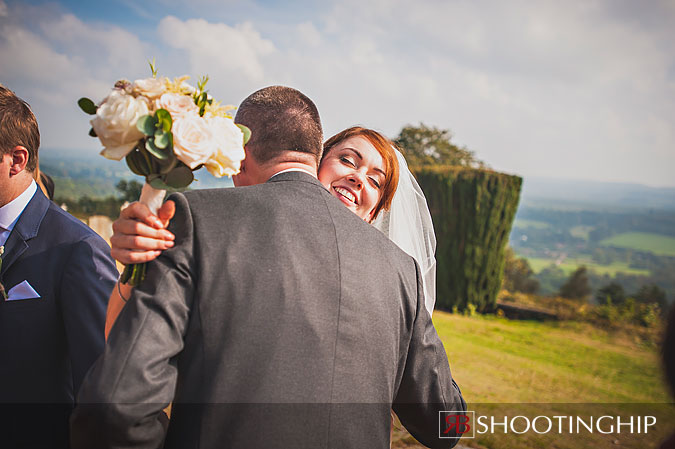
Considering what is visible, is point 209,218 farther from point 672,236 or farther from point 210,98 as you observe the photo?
point 672,236

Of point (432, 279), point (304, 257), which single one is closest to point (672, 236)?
point (432, 279)

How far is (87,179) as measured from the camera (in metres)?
11.4

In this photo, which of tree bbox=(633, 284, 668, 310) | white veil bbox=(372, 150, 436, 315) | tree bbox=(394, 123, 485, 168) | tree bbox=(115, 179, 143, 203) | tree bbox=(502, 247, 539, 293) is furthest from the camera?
tree bbox=(394, 123, 485, 168)

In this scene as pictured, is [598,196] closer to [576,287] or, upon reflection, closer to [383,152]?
[576,287]

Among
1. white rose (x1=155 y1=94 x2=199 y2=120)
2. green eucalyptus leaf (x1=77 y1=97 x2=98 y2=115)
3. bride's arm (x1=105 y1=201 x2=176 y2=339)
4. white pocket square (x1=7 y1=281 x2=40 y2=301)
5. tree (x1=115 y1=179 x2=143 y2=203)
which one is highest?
white rose (x1=155 y1=94 x2=199 y2=120)

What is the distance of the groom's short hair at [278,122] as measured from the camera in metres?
2.00

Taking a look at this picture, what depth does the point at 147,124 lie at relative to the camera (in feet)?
5.16

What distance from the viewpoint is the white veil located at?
3945 mm

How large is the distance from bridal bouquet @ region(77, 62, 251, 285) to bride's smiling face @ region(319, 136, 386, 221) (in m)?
1.63

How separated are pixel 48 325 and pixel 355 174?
2.11 meters

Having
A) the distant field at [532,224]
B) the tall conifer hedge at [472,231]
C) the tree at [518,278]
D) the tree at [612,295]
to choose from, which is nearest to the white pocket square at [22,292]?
the tall conifer hedge at [472,231]

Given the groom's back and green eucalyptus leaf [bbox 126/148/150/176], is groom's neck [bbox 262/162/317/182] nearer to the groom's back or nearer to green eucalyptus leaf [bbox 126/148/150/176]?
the groom's back

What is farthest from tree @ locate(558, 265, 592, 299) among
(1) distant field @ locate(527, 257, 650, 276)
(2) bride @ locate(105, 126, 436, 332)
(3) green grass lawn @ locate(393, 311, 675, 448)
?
(2) bride @ locate(105, 126, 436, 332)

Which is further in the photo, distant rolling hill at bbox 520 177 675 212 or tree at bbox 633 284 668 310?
distant rolling hill at bbox 520 177 675 212
